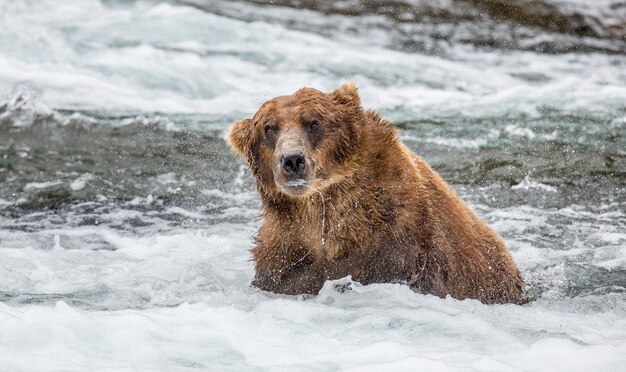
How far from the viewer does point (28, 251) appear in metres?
7.29

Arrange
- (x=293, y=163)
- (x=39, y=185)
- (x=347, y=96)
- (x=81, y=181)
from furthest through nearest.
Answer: (x=81, y=181) < (x=39, y=185) < (x=347, y=96) < (x=293, y=163)

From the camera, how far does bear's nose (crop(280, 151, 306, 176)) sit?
5586 millimetres

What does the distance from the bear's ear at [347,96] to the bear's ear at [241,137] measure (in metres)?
0.50

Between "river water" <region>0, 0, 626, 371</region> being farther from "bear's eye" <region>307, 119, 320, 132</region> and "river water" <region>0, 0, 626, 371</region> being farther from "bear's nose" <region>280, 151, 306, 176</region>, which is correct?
"bear's eye" <region>307, 119, 320, 132</region>

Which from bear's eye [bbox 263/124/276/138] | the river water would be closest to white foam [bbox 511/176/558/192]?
the river water

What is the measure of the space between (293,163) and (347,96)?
70cm

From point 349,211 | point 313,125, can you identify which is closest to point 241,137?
point 313,125

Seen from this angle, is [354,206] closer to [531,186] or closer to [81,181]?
[531,186]

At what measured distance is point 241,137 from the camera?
20.2 feet

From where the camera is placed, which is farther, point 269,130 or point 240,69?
point 240,69

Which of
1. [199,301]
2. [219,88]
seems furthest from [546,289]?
[219,88]

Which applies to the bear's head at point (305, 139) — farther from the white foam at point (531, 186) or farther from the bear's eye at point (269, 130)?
the white foam at point (531, 186)

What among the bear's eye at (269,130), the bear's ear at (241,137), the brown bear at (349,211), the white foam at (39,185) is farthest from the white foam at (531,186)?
the white foam at (39,185)

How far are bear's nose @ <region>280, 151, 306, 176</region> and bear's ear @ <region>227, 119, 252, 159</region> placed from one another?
0.53 meters
